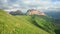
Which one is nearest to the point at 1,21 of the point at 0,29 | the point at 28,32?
the point at 0,29

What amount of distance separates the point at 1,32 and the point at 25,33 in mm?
8044

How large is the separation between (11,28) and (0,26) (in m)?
2.44

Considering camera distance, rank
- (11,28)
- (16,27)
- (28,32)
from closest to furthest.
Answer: (11,28) → (16,27) → (28,32)

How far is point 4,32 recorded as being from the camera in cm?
3528

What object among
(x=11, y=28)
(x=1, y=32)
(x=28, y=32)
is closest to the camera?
(x=1, y=32)

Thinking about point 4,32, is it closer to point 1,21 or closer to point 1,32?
point 1,32

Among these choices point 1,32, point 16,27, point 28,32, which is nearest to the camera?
point 1,32

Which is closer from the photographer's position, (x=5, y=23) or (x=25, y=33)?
(x=5, y=23)

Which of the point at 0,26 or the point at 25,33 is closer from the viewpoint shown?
the point at 0,26

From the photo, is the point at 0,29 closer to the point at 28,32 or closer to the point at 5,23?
the point at 5,23

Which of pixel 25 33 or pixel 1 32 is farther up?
pixel 1 32

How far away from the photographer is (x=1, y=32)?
34.4 m

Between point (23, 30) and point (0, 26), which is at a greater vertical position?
point (0, 26)

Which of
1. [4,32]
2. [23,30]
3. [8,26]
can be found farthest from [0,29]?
[23,30]
